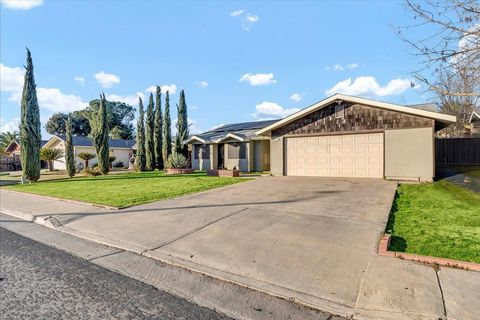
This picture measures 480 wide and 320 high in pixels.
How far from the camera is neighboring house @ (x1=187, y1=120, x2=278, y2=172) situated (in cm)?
1975

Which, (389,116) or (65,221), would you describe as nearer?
(65,221)

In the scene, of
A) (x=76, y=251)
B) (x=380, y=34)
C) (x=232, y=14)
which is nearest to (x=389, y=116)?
(x=380, y=34)

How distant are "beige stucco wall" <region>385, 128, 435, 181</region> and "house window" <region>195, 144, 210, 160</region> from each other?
1335 centimetres

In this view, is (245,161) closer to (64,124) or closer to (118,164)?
(118,164)

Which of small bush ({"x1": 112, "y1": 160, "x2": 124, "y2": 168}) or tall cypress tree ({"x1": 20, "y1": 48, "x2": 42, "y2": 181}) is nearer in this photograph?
tall cypress tree ({"x1": 20, "y1": 48, "x2": 42, "y2": 181})

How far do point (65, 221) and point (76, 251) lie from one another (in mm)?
2616

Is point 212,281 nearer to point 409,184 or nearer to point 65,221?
point 65,221

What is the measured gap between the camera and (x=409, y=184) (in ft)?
37.3

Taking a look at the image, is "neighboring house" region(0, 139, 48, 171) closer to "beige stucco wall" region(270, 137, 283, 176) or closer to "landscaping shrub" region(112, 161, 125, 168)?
"landscaping shrub" region(112, 161, 125, 168)

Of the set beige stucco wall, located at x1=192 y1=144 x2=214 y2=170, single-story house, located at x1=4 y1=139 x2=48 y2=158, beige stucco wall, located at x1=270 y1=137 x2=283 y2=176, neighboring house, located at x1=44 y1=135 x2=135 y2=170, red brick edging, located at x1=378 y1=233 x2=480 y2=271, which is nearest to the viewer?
red brick edging, located at x1=378 y1=233 x2=480 y2=271

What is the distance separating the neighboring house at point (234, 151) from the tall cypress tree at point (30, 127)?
399 inches

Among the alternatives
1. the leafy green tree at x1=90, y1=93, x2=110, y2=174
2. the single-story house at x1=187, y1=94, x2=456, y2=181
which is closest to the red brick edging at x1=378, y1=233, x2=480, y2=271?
the single-story house at x1=187, y1=94, x2=456, y2=181

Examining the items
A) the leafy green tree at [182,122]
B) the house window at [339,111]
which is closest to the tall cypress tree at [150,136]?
the leafy green tree at [182,122]

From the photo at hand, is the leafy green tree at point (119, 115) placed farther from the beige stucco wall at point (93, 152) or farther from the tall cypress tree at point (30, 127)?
the tall cypress tree at point (30, 127)
